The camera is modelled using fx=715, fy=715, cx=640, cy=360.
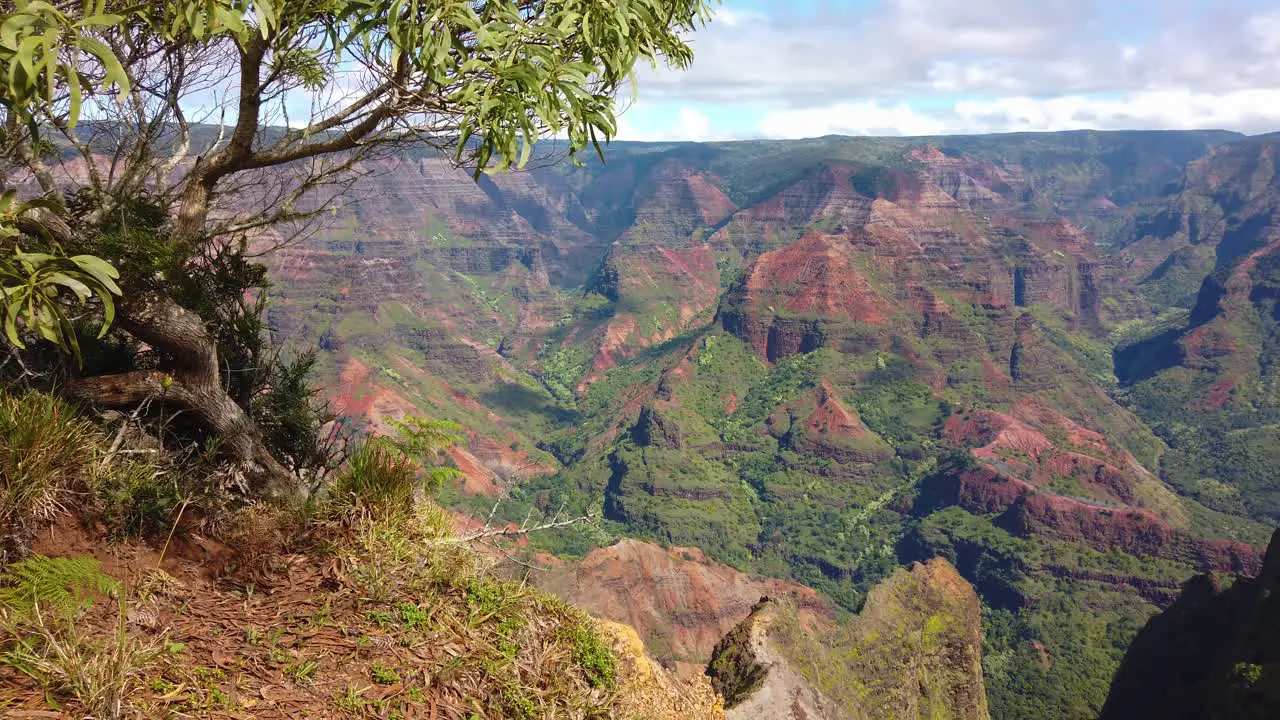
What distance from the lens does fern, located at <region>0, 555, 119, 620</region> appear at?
394 cm

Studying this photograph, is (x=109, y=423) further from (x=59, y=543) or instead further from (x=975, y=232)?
(x=975, y=232)

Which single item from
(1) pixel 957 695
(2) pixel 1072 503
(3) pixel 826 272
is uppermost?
(3) pixel 826 272

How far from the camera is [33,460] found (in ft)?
15.0

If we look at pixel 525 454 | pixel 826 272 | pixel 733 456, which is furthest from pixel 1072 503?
pixel 525 454

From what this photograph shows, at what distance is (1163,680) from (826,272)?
97236mm

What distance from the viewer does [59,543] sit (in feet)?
15.3

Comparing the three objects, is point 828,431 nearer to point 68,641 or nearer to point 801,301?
point 801,301

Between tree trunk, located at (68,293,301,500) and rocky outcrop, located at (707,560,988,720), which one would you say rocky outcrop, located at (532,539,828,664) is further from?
tree trunk, located at (68,293,301,500)

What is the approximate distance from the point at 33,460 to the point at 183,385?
3.62 feet

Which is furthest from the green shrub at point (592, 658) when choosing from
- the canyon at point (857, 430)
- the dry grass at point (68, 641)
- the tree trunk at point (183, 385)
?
the canyon at point (857, 430)

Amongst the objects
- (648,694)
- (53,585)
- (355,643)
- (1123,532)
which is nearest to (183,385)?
(53,585)

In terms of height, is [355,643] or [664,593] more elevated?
[355,643]

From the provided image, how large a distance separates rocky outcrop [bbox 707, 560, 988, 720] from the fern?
16.8 m

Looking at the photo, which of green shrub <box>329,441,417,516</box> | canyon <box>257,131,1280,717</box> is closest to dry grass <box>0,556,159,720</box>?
green shrub <box>329,441,417,516</box>
